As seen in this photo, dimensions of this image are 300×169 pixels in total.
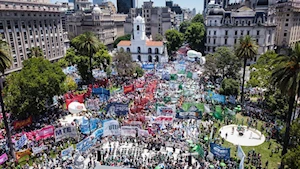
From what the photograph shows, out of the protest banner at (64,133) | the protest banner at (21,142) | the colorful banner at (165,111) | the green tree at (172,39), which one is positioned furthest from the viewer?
the green tree at (172,39)

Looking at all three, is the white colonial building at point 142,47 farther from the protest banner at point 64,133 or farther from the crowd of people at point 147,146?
the protest banner at point 64,133

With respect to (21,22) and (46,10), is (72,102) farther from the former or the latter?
(46,10)

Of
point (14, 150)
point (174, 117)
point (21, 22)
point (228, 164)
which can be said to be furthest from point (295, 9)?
point (14, 150)

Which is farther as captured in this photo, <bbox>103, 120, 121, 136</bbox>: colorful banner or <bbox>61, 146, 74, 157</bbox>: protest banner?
<bbox>103, 120, 121, 136</bbox>: colorful banner

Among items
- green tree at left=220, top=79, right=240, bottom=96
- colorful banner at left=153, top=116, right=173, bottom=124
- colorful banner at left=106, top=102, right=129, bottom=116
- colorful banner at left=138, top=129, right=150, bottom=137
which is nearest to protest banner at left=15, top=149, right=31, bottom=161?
colorful banner at left=106, top=102, right=129, bottom=116

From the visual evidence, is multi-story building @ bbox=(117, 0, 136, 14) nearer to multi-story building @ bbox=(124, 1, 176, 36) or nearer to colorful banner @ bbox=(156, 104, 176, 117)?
multi-story building @ bbox=(124, 1, 176, 36)

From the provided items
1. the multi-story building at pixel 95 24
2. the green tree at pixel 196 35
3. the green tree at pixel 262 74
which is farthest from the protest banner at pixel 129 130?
the multi-story building at pixel 95 24
